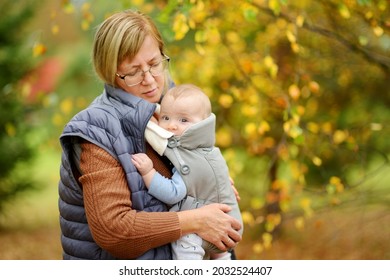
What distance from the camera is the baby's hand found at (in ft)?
6.16

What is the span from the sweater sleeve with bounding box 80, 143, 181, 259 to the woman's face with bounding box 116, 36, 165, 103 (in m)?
0.25

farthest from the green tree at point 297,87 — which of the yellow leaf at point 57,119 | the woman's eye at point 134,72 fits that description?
the woman's eye at point 134,72

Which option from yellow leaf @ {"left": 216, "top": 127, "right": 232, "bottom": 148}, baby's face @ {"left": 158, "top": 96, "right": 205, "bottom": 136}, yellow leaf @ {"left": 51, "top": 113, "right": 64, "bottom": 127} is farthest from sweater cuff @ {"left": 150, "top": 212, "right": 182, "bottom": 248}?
yellow leaf @ {"left": 51, "top": 113, "right": 64, "bottom": 127}

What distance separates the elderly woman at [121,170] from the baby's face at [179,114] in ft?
0.20

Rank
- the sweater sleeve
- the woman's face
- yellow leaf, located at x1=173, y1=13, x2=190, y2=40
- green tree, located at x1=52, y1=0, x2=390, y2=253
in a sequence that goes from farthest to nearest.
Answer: green tree, located at x1=52, y1=0, x2=390, y2=253 → yellow leaf, located at x1=173, y1=13, x2=190, y2=40 → the woman's face → the sweater sleeve

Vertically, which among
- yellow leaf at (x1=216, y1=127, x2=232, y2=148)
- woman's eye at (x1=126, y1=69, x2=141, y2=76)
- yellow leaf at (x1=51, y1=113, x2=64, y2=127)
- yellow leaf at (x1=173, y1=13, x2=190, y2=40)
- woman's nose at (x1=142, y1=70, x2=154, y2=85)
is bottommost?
yellow leaf at (x1=51, y1=113, x2=64, y2=127)

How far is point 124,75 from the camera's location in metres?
1.95

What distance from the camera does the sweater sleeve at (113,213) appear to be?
5.97 ft

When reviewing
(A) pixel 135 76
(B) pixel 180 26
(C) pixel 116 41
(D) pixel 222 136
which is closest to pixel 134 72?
(A) pixel 135 76

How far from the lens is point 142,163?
188cm

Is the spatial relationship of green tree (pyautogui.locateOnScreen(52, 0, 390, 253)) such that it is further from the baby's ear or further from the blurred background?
the baby's ear

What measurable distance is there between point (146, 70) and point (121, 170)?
0.33 m

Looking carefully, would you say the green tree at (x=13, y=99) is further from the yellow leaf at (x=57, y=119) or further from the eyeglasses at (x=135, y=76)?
the eyeglasses at (x=135, y=76)
